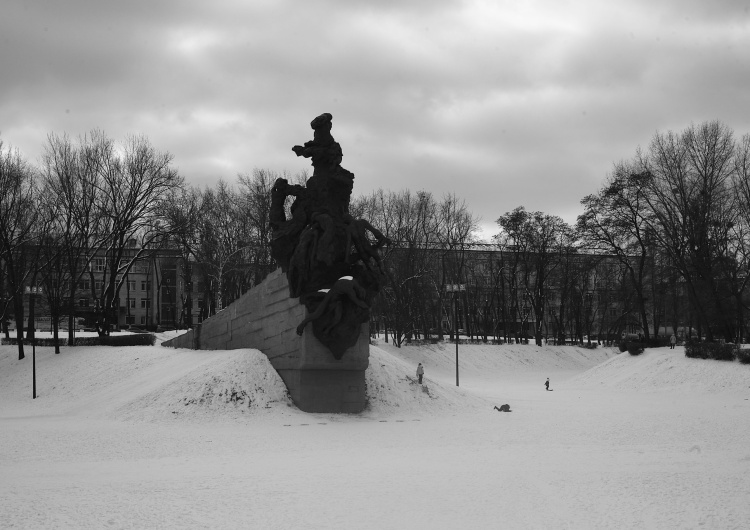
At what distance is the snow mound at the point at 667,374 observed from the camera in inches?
1241

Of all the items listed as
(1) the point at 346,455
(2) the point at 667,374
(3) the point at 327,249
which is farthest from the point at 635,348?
(1) the point at 346,455

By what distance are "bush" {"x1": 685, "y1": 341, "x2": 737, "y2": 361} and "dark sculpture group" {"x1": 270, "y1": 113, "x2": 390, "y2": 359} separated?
2037 cm

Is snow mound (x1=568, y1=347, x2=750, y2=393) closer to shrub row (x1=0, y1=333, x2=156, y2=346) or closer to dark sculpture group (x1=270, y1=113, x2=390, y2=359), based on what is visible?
dark sculpture group (x1=270, y1=113, x2=390, y2=359)

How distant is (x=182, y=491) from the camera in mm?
9906

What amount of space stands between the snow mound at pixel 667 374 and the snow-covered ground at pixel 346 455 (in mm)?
2596

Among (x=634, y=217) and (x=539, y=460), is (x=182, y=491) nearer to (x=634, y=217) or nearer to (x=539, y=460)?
(x=539, y=460)

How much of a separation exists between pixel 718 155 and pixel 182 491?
122ft

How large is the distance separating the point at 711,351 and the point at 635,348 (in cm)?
660

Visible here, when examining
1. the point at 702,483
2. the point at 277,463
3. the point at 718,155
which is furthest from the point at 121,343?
the point at 718,155

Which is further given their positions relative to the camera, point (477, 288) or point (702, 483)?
point (477, 288)

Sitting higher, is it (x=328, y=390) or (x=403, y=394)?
(x=328, y=390)

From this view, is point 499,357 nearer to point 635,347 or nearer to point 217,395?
point 635,347

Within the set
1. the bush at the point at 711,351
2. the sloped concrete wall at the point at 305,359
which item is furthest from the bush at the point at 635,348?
the sloped concrete wall at the point at 305,359

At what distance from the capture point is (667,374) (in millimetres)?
34688
